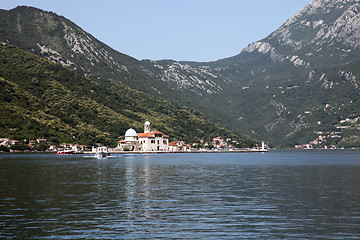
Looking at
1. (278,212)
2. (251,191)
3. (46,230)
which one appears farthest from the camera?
(251,191)

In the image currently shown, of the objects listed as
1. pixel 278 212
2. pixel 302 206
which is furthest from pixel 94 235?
pixel 302 206

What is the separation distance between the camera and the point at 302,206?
4612 centimetres

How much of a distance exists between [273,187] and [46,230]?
41.1m

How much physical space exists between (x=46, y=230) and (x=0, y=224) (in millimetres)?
4822

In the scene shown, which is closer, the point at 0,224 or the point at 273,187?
the point at 0,224

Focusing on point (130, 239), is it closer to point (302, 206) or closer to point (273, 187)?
point (302, 206)

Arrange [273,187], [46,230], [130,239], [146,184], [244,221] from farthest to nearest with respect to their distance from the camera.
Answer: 1. [146,184]
2. [273,187]
3. [244,221]
4. [46,230]
5. [130,239]

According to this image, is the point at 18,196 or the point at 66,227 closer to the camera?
the point at 66,227

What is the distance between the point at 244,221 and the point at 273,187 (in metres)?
30.0

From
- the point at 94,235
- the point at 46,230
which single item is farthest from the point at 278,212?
the point at 46,230

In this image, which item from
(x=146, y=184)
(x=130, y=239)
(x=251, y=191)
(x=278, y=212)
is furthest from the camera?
(x=146, y=184)

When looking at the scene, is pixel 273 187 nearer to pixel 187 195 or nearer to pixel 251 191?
pixel 251 191

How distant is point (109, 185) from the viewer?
6850cm

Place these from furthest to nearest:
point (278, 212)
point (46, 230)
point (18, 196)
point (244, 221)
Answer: point (18, 196) < point (278, 212) < point (244, 221) < point (46, 230)
